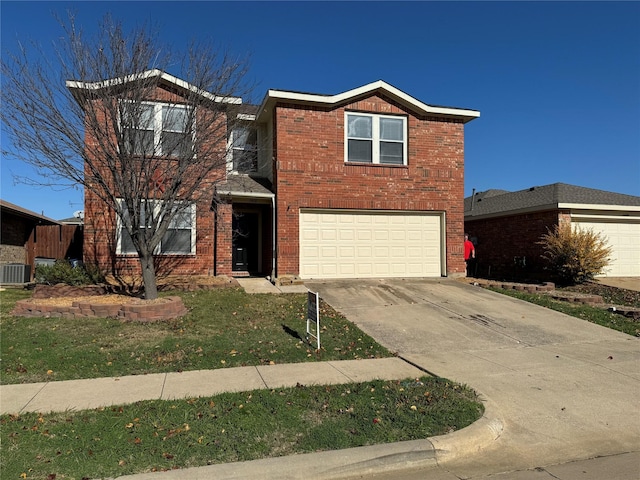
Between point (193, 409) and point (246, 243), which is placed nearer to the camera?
point (193, 409)

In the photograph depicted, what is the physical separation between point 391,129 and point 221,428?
12.1m

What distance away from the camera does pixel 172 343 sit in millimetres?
7301

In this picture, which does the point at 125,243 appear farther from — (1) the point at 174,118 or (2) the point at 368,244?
(2) the point at 368,244

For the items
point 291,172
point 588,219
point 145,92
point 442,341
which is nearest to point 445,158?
point 291,172

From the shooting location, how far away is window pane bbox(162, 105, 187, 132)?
10031 millimetres

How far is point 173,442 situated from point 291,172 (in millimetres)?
10306

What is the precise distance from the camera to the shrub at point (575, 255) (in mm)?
14414

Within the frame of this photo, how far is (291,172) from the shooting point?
1356 centimetres

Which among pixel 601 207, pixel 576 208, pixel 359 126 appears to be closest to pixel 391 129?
pixel 359 126

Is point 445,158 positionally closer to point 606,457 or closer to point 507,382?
point 507,382

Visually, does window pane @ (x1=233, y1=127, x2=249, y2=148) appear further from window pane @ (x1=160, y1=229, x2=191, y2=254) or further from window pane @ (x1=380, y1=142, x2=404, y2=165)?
window pane @ (x1=380, y1=142, x2=404, y2=165)

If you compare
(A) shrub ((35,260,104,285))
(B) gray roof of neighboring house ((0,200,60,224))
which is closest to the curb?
(A) shrub ((35,260,104,285))

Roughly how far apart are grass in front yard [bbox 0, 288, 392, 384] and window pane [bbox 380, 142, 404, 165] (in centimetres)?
649

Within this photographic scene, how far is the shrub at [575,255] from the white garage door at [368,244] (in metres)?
3.88
